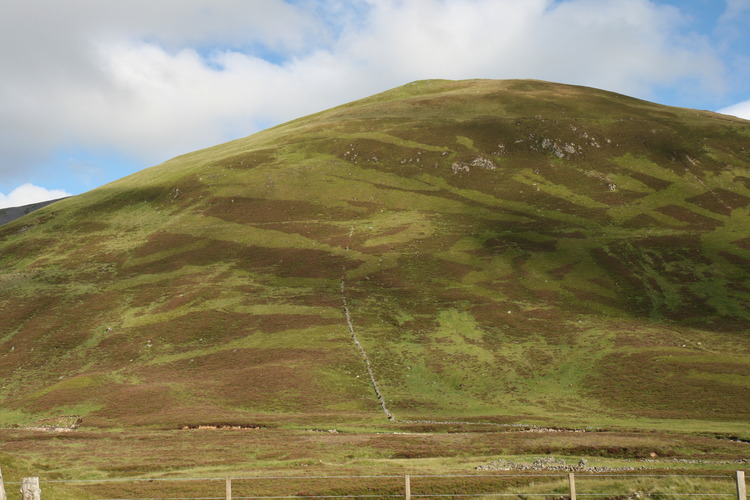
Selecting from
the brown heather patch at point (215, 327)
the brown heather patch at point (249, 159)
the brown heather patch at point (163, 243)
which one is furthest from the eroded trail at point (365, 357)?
the brown heather patch at point (249, 159)

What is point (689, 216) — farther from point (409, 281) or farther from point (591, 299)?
point (409, 281)

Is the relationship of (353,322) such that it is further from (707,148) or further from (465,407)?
(707,148)

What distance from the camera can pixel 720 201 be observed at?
125 meters

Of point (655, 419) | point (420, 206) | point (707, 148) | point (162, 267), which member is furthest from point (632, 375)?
point (707, 148)

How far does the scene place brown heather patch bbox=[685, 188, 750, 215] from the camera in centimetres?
12206

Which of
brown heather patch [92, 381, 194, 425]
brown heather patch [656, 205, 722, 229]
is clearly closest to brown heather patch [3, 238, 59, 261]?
brown heather patch [92, 381, 194, 425]

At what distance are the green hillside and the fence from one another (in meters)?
25.7

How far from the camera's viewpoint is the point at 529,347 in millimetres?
78062

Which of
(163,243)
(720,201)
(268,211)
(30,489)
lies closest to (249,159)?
(268,211)

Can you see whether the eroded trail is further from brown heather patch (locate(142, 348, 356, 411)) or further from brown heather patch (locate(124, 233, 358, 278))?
Result: brown heather patch (locate(124, 233, 358, 278))

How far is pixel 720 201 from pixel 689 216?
1245 centimetres

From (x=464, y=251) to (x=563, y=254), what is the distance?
710 inches

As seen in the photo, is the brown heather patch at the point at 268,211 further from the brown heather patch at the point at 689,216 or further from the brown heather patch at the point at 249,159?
the brown heather patch at the point at 689,216

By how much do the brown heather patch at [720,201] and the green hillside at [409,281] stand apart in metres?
0.64
